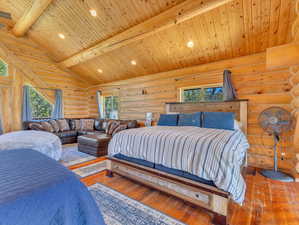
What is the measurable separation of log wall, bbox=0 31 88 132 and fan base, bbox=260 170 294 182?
691cm

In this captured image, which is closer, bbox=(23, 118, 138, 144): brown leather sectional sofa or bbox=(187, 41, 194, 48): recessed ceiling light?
bbox=(187, 41, 194, 48): recessed ceiling light

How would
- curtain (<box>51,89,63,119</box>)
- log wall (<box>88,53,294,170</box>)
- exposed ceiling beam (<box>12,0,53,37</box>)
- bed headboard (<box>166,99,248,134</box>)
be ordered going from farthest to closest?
curtain (<box>51,89,63,119</box>)
exposed ceiling beam (<box>12,0,53,37</box>)
bed headboard (<box>166,99,248,134</box>)
log wall (<box>88,53,294,170</box>)

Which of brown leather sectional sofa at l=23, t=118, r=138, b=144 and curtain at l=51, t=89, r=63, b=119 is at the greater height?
curtain at l=51, t=89, r=63, b=119

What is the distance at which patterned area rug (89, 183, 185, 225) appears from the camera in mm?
1563

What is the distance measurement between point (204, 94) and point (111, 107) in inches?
162

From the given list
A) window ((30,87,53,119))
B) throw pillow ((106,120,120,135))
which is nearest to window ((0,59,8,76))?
window ((30,87,53,119))

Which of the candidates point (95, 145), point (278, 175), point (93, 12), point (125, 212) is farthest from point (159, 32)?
point (278, 175)

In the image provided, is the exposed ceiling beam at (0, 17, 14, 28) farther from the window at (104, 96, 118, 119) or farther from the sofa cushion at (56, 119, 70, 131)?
the window at (104, 96, 118, 119)

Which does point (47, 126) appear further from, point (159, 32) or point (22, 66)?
point (159, 32)

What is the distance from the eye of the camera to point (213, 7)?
2.46 m

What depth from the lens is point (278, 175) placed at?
2.66m

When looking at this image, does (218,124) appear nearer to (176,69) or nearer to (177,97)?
(177,97)

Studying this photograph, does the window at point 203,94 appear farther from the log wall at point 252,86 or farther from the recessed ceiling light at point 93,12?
the recessed ceiling light at point 93,12

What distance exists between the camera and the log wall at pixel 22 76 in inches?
187
